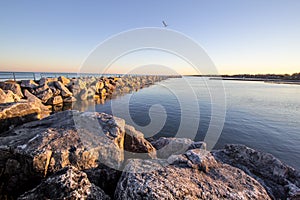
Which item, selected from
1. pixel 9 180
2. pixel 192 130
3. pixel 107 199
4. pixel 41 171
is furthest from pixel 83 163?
pixel 192 130

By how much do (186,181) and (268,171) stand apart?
3089 millimetres

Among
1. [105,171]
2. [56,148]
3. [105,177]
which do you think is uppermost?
[56,148]

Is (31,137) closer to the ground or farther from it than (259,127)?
farther from it

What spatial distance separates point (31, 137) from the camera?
374 cm

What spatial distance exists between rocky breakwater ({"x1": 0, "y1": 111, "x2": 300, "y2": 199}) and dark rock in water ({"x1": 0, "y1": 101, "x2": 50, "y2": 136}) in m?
0.80

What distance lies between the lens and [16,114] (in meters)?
4.91

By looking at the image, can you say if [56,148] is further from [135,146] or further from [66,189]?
[135,146]

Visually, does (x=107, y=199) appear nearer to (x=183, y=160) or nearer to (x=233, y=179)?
(x=183, y=160)


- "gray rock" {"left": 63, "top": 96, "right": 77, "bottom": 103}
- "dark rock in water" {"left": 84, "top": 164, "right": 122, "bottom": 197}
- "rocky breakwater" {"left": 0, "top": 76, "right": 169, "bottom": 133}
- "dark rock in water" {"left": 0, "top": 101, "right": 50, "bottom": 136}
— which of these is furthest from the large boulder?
"gray rock" {"left": 63, "top": 96, "right": 77, "bottom": 103}

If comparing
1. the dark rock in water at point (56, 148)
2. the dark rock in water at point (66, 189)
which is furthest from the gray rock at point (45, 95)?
the dark rock in water at point (66, 189)

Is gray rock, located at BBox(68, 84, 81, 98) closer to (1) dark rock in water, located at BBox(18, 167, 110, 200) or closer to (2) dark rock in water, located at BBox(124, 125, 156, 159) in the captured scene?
(2) dark rock in water, located at BBox(124, 125, 156, 159)

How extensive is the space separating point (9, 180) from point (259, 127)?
46.3 ft

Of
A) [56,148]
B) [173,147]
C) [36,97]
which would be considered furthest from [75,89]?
[56,148]

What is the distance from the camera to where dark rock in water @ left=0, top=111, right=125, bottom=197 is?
321 cm
